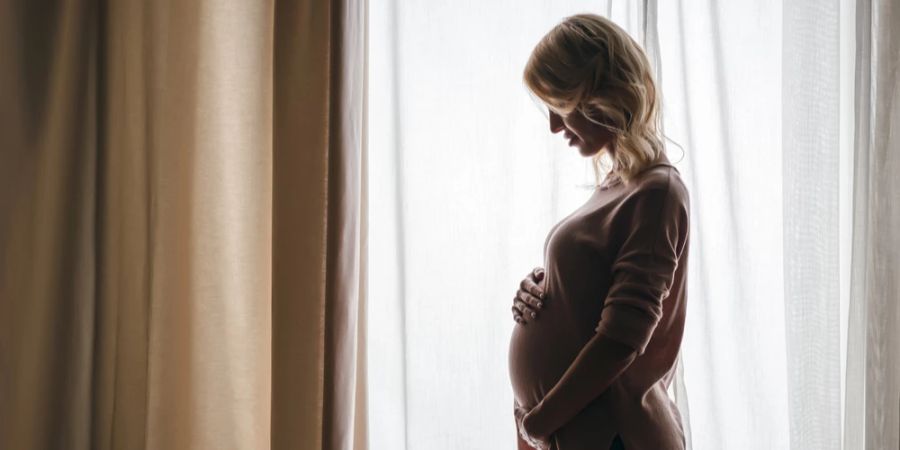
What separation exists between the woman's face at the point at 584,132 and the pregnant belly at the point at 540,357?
29 centimetres

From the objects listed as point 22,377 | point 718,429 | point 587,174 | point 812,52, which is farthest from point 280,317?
point 812,52

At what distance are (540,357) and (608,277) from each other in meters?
0.17

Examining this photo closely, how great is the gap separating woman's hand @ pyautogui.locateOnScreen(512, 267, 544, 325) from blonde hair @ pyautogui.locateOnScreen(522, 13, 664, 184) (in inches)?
9.2

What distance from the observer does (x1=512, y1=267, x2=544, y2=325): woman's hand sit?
1227 millimetres

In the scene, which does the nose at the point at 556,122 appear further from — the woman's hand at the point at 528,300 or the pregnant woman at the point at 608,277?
the woman's hand at the point at 528,300

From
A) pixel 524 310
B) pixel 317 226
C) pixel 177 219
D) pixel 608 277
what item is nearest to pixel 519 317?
pixel 524 310

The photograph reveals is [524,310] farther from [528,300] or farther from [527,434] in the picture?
[527,434]

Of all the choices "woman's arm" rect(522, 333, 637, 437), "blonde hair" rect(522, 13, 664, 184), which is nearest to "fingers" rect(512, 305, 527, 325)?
"woman's arm" rect(522, 333, 637, 437)

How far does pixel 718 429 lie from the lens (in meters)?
1.67

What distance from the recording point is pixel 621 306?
3.53ft

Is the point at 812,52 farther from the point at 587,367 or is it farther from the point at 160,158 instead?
the point at 160,158

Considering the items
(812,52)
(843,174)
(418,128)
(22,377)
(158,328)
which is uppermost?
(812,52)

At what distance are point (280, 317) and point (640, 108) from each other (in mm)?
892

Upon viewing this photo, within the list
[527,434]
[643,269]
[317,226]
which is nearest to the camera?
[643,269]
